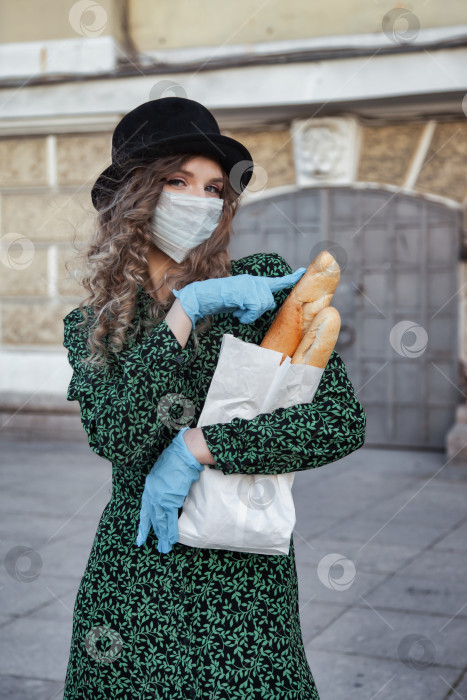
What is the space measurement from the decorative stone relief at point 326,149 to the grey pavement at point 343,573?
2986 mm

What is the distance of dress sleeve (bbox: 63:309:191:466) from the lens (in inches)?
66.2

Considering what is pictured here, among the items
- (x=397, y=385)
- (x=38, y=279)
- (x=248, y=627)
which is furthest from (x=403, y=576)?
(x=38, y=279)

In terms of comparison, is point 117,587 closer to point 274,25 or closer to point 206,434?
point 206,434

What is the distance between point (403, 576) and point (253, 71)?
18.4ft

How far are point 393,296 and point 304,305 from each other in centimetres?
691

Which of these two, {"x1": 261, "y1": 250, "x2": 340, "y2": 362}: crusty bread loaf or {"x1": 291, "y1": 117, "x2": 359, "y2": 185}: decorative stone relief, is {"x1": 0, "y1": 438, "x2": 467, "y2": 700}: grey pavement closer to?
{"x1": 261, "y1": 250, "x2": 340, "y2": 362}: crusty bread loaf

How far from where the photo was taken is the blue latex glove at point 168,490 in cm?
169

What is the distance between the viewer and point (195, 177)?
1.92m
